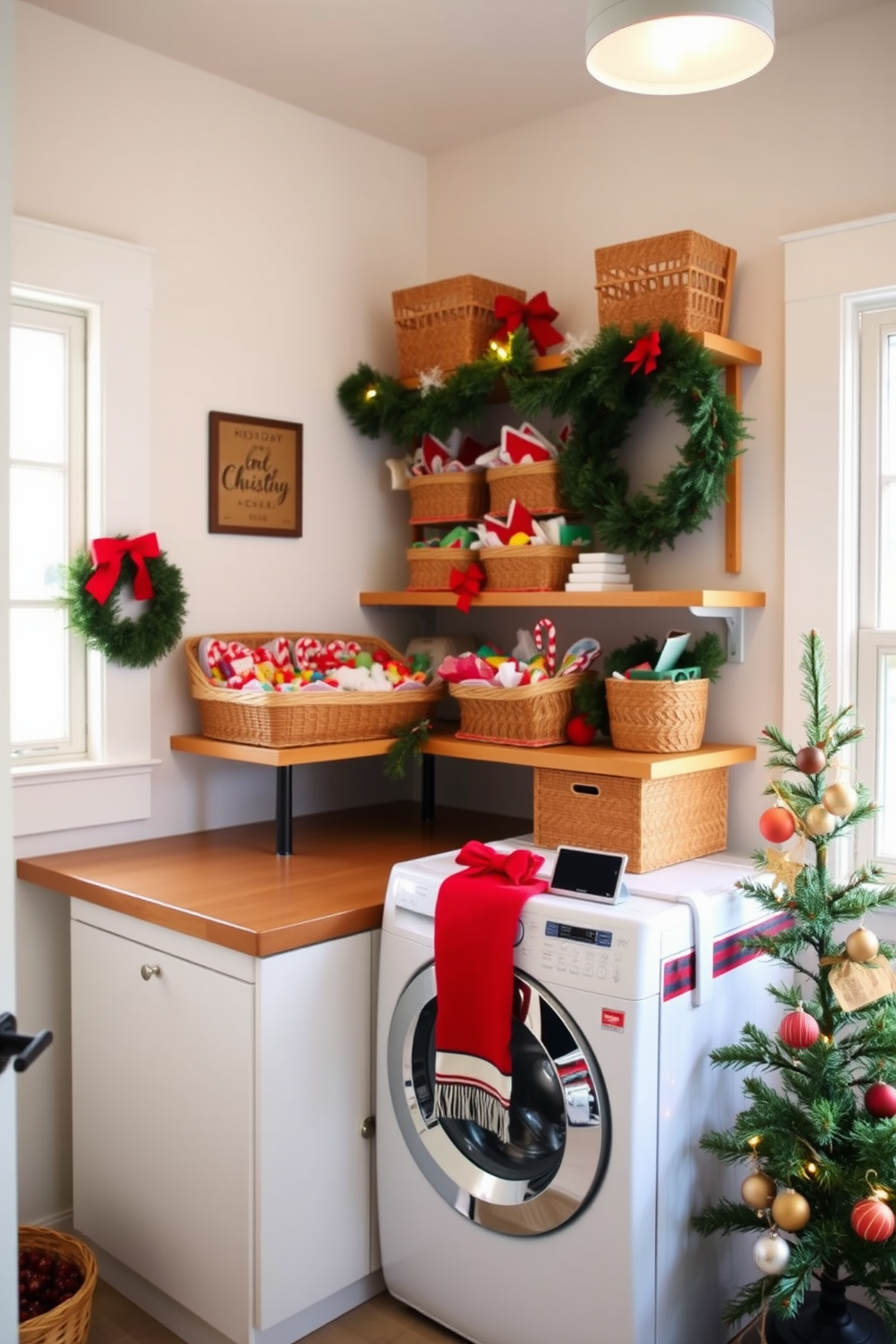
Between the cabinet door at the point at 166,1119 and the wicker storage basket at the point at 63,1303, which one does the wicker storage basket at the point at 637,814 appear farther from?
the wicker storage basket at the point at 63,1303

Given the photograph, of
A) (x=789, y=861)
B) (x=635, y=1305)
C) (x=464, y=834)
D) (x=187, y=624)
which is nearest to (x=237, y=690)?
(x=187, y=624)

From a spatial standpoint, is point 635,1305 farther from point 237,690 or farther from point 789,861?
point 237,690

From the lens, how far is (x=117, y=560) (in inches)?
103

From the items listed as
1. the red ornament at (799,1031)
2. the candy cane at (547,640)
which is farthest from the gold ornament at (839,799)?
the candy cane at (547,640)

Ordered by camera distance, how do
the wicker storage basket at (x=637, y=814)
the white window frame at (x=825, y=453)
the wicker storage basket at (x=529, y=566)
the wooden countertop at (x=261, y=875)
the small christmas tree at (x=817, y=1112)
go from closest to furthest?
the small christmas tree at (x=817, y=1112) < the wooden countertop at (x=261, y=875) < the wicker storage basket at (x=637, y=814) < the white window frame at (x=825, y=453) < the wicker storage basket at (x=529, y=566)

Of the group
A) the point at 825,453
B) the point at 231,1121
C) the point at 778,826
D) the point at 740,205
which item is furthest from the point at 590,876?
the point at 740,205

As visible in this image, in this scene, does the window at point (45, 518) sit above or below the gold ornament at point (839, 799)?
above

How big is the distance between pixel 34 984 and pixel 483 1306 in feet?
3.83

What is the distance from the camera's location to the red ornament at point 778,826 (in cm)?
206

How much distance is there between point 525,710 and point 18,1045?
1.44 meters

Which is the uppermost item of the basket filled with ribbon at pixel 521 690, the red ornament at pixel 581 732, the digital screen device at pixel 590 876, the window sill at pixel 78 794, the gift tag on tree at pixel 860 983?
the basket filled with ribbon at pixel 521 690

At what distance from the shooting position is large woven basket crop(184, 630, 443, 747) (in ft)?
8.62

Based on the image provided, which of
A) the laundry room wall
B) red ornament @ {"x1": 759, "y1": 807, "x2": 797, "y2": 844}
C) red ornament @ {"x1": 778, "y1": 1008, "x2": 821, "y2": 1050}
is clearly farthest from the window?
red ornament @ {"x1": 778, "y1": 1008, "x2": 821, "y2": 1050}

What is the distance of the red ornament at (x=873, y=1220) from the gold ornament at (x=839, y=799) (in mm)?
632
